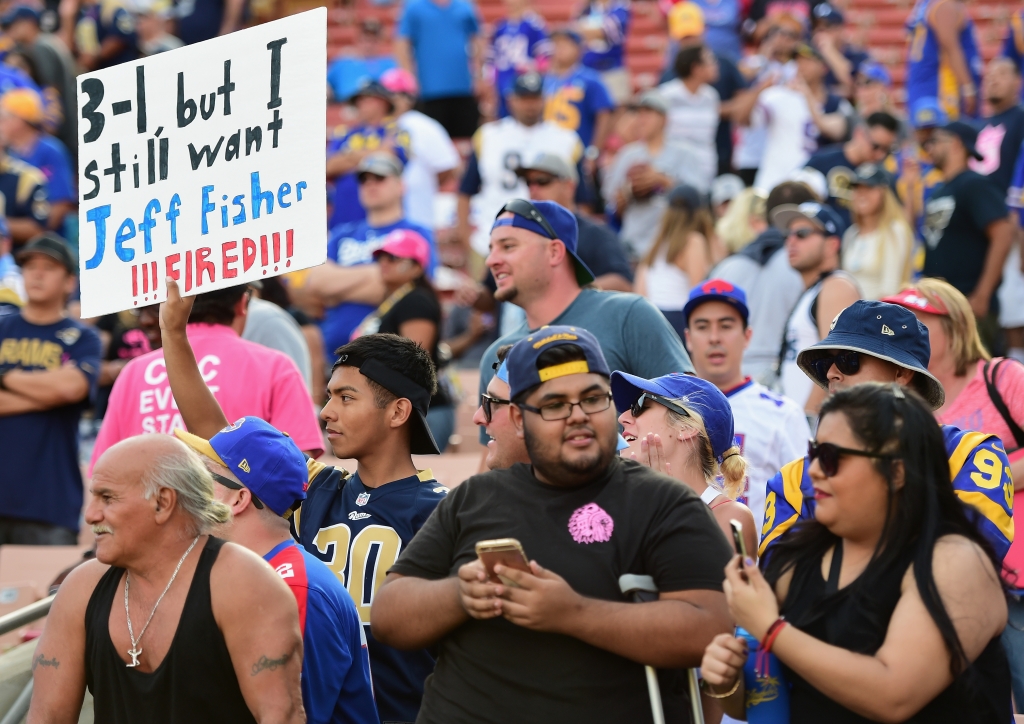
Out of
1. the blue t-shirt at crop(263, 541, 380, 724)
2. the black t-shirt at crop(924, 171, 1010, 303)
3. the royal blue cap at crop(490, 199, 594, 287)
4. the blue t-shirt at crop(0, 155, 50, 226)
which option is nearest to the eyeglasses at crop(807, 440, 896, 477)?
the blue t-shirt at crop(263, 541, 380, 724)

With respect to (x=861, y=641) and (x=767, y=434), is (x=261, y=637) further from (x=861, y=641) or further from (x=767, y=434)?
(x=767, y=434)

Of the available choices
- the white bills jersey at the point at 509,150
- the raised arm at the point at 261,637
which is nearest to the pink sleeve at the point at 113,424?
the raised arm at the point at 261,637

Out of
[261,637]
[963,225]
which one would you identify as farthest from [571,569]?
[963,225]

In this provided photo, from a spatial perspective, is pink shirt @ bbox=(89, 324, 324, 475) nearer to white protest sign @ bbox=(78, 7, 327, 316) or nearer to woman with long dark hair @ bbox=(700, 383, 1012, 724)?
white protest sign @ bbox=(78, 7, 327, 316)

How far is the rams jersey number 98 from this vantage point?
3445 millimetres

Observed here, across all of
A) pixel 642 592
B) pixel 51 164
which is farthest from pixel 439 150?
pixel 642 592

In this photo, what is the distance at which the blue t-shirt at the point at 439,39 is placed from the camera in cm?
1349

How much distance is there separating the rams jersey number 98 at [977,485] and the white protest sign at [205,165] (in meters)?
1.63

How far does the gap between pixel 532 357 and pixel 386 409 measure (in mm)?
1204

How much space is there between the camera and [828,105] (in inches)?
496

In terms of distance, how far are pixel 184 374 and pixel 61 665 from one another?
4.38ft

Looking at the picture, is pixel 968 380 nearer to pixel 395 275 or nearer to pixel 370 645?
pixel 370 645

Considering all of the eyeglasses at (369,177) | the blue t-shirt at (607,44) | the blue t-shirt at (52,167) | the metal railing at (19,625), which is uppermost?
the blue t-shirt at (607,44)

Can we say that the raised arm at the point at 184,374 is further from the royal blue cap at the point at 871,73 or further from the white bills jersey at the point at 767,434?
the royal blue cap at the point at 871,73
